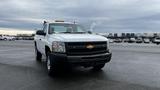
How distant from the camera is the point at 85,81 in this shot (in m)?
7.73

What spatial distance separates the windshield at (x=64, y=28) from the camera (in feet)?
33.2

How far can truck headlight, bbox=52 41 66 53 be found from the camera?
819 centimetres

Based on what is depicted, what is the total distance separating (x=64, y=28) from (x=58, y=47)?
2.22 meters

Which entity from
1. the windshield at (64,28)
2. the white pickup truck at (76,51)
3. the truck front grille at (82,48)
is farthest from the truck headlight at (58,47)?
the windshield at (64,28)

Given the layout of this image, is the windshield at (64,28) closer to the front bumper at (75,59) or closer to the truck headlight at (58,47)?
the truck headlight at (58,47)

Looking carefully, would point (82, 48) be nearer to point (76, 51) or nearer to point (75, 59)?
point (76, 51)

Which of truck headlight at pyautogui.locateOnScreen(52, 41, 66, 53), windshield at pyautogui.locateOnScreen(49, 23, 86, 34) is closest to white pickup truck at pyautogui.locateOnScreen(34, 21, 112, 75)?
truck headlight at pyautogui.locateOnScreen(52, 41, 66, 53)

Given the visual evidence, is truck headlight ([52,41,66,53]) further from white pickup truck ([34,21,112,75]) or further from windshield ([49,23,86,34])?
windshield ([49,23,86,34])

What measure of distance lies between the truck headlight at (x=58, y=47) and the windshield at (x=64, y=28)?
1.66 metres

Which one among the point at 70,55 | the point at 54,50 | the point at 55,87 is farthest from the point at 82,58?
the point at 55,87

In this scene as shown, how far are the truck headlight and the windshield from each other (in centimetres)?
166

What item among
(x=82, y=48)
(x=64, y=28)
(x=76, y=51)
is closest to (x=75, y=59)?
(x=76, y=51)

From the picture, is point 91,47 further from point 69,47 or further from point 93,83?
point 93,83

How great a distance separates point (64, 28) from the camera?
10.4 metres
